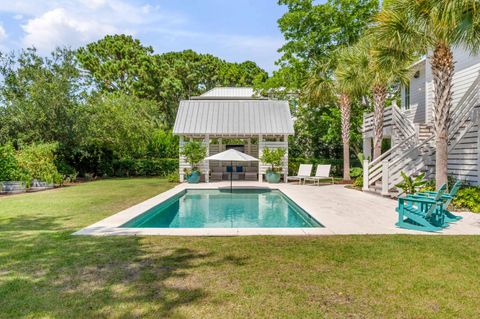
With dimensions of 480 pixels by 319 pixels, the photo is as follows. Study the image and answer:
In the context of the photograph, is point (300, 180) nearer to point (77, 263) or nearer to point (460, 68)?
point (460, 68)

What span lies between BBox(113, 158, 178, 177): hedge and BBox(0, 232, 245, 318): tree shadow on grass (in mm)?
17539

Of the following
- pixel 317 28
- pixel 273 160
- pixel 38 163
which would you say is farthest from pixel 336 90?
pixel 38 163

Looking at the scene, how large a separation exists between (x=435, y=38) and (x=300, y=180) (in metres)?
10.5

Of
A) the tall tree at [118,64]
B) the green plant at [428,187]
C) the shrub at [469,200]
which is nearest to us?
the shrub at [469,200]

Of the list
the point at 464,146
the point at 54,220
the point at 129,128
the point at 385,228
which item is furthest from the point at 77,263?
the point at 129,128

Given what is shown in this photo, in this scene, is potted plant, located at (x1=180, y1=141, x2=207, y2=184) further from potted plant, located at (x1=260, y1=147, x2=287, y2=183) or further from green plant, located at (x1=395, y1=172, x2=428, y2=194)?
green plant, located at (x1=395, y1=172, x2=428, y2=194)

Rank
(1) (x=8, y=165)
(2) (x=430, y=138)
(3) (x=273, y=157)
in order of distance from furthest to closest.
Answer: (3) (x=273, y=157), (1) (x=8, y=165), (2) (x=430, y=138)

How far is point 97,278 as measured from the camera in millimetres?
3990

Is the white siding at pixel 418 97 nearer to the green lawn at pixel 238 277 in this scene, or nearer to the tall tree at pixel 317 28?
the tall tree at pixel 317 28

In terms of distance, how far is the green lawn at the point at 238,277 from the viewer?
3.22 metres

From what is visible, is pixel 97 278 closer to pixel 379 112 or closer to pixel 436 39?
pixel 436 39

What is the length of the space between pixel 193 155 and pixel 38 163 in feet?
24.7

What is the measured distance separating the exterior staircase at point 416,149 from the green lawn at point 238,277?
6.50 metres

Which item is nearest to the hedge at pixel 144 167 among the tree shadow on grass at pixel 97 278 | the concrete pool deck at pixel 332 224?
the concrete pool deck at pixel 332 224
